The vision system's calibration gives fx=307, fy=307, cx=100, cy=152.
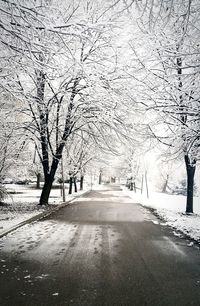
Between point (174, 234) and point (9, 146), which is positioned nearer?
point (174, 234)

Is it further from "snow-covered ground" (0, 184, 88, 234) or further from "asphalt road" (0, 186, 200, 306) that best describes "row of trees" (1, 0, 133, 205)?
"asphalt road" (0, 186, 200, 306)

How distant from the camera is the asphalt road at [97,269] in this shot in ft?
15.6

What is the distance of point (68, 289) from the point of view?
16.6 feet

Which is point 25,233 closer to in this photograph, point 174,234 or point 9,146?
point 174,234

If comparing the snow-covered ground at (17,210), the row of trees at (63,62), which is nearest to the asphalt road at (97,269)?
the snow-covered ground at (17,210)

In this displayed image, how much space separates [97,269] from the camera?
6.22m

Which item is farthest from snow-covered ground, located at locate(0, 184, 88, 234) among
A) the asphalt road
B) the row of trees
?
the row of trees

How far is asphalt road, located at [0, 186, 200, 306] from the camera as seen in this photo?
4.76 m

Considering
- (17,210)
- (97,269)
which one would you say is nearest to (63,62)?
(97,269)

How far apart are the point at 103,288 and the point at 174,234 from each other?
634 cm

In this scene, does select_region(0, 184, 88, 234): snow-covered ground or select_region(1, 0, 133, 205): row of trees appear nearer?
select_region(1, 0, 133, 205): row of trees

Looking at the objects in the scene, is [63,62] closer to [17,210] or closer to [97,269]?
[97,269]

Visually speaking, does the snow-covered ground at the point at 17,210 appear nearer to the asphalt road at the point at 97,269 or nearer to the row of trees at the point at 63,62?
the asphalt road at the point at 97,269

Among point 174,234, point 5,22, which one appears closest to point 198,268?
point 174,234
